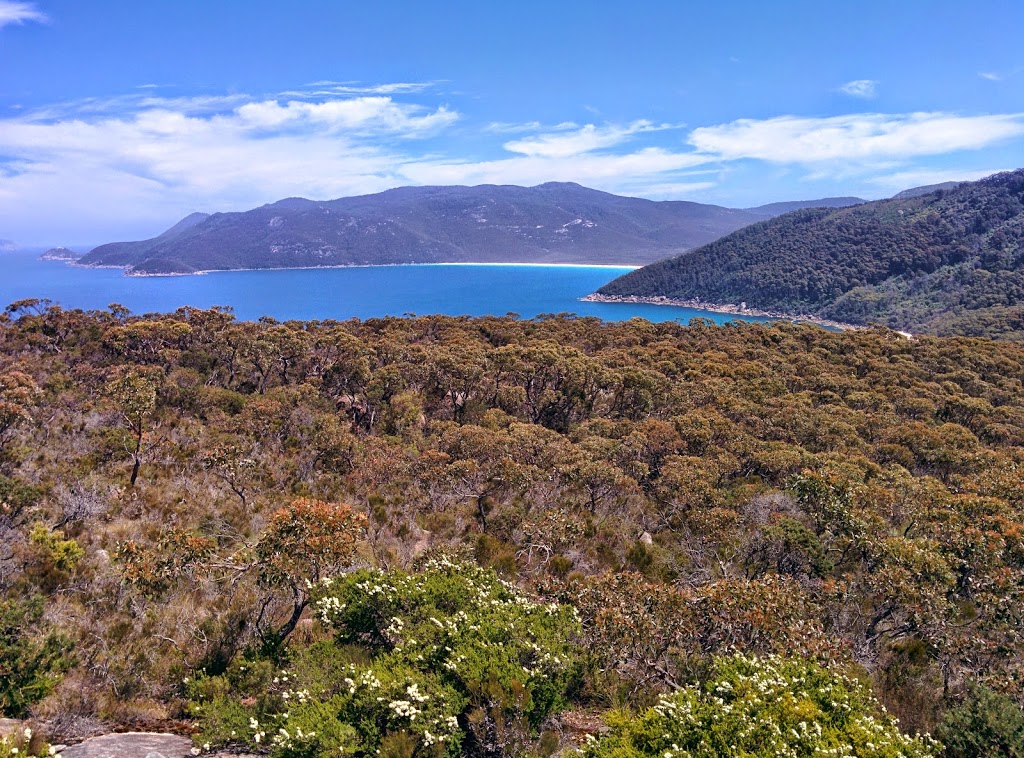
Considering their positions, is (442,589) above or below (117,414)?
below

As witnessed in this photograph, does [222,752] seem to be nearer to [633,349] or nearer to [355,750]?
[355,750]

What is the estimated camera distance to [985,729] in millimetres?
8984

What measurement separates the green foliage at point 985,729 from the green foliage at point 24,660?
14425 mm

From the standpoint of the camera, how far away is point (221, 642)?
10.8 m

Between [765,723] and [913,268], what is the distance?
191975 mm

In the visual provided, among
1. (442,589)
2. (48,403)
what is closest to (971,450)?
(442,589)

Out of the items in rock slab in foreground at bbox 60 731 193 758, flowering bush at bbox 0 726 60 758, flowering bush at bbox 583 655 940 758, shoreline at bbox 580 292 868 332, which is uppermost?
shoreline at bbox 580 292 868 332

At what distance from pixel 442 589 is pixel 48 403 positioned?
68.8 feet

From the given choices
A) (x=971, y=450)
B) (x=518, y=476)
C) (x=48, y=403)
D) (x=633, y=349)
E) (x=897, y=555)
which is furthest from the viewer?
(x=633, y=349)

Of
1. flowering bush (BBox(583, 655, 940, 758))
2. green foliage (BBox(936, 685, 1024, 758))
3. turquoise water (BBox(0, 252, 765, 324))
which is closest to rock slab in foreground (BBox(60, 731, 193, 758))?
flowering bush (BBox(583, 655, 940, 758))

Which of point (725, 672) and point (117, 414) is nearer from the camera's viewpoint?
point (725, 672)

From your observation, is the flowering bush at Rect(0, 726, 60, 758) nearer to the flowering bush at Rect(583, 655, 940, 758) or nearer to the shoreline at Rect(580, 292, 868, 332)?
the flowering bush at Rect(583, 655, 940, 758)

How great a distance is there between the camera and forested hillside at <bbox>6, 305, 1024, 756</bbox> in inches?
343

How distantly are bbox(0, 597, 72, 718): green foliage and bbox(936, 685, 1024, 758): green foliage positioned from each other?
47.3ft
